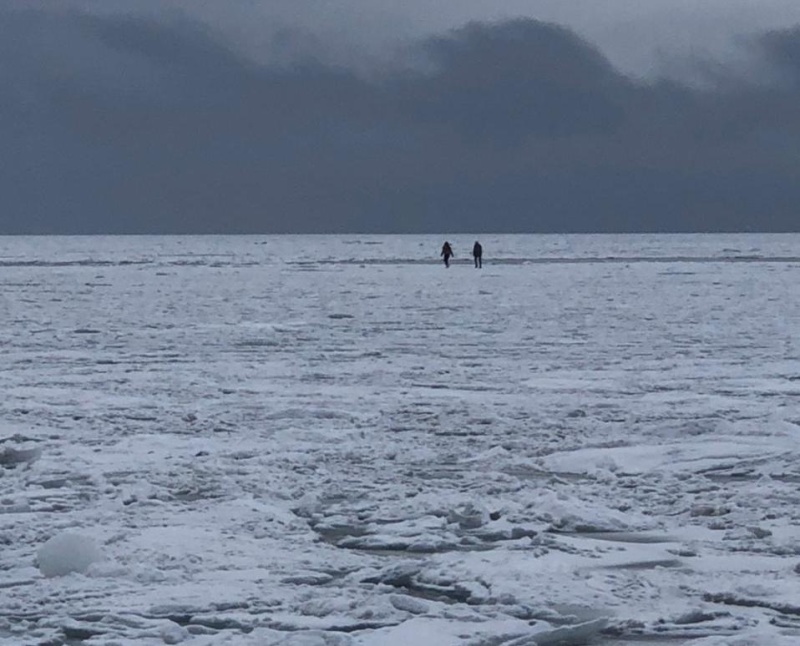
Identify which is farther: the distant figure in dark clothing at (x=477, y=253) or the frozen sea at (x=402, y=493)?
the distant figure in dark clothing at (x=477, y=253)

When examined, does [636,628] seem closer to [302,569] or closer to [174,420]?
[302,569]

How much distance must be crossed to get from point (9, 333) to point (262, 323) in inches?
166

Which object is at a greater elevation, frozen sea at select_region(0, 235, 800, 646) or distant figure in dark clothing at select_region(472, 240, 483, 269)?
distant figure in dark clothing at select_region(472, 240, 483, 269)

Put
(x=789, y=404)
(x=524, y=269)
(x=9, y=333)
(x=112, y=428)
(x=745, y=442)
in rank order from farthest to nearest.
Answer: (x=524, y=269) → (x=9, y=333) → (x=789, y=404) → (x=112, y=428) → (x=745, y=442)

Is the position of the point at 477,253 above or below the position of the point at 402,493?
above

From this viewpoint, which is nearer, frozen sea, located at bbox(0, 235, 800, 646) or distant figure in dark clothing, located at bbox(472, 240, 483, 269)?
frozen sea, located at bbox(0, 235, 800, 646)

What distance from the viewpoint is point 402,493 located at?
7.27m

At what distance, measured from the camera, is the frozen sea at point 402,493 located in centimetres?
498

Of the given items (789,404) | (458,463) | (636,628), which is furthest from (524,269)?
(636,628)

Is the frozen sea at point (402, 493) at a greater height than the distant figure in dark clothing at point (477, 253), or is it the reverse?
the distant figure in dark clothing at point (477, 253)

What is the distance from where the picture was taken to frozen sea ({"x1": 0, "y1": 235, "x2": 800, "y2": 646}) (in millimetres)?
4984

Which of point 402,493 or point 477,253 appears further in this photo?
point 477,253

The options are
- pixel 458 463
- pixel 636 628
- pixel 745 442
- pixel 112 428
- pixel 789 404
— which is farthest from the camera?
pixel 789 404

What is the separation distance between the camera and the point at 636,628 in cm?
479
